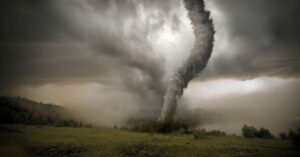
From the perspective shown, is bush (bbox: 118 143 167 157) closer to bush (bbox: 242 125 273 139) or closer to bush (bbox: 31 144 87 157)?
bush (bbox: 31 144 87 157)

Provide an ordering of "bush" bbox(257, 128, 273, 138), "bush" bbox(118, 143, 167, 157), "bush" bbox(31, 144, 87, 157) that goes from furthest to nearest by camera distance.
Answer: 1. "bush" bbox(257, 128, 273, 138)
2. "bush" bbox(118, 143, 167, 157)
3. "bush" bbox(31, 144, 87, 157)

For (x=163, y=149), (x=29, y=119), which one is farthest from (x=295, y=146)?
(x=29, y=119)

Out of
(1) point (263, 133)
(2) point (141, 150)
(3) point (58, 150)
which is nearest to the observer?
(3) point (58, 150)

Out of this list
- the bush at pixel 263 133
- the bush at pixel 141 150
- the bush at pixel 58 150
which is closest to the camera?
the bush at pixel 58 150

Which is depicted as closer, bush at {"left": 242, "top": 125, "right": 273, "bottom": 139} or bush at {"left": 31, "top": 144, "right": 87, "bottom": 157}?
bush at {"left": 31, "top": 144, "right": 87, "bottom": 157}

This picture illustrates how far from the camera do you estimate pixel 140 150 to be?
73375 millimetres

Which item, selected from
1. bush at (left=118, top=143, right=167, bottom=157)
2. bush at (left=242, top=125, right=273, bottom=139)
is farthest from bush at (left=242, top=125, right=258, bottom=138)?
bush at (left=118, top=143, right=167, bottom=157)

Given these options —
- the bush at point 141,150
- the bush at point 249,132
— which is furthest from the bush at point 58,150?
the bush at point 249,132

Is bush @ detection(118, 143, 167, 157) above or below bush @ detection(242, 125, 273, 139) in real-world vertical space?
below

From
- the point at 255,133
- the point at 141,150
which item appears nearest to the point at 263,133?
the point at 255,133

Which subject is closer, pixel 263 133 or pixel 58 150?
pixel 58 150

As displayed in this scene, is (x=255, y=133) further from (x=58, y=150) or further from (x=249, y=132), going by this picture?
(x=58, y=150)

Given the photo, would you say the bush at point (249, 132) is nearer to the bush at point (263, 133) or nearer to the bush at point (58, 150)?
the bush at point (263, 133)

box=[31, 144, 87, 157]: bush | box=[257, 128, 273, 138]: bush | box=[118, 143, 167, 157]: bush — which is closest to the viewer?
box=[31, 144, 87, 157]: bush
